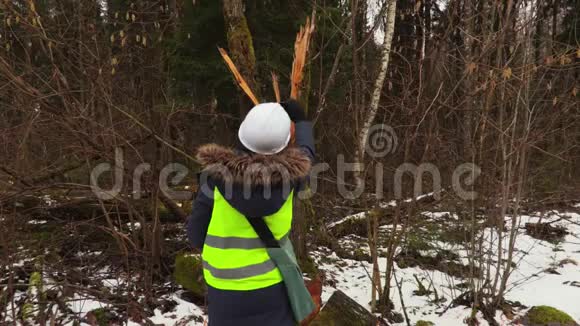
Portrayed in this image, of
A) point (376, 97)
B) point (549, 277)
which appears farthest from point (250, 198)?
point (549, 277)

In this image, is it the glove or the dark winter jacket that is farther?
the glove

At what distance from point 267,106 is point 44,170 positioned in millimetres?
3797

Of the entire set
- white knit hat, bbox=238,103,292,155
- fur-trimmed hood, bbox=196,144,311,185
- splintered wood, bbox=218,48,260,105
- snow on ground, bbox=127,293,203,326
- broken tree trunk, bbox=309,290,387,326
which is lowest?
snow on ground, bbox=127,293,203,326

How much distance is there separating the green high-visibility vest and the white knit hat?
0.81 ft

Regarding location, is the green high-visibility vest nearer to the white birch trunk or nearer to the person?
the person

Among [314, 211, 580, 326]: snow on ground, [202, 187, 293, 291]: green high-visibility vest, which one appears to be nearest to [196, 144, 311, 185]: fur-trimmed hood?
[202, 187, 293, 291]: green high-visibility vest

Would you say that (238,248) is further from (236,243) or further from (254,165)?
(254,165)

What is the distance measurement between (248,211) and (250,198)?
2.6 inches

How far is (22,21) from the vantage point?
10.8 feet

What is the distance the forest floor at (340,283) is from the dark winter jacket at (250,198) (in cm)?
177

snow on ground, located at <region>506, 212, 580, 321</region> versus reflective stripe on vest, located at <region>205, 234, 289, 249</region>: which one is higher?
reflective stripe on vest, located at <region>205, 234, 289, 249</region>

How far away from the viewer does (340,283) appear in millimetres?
4605

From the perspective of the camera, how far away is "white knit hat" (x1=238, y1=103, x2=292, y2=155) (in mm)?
1563

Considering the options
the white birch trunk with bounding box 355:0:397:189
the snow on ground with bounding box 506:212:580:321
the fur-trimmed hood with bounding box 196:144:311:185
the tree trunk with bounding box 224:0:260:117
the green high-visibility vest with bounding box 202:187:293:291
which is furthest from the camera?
the snow on ground with bounding box 506:212:580:321
